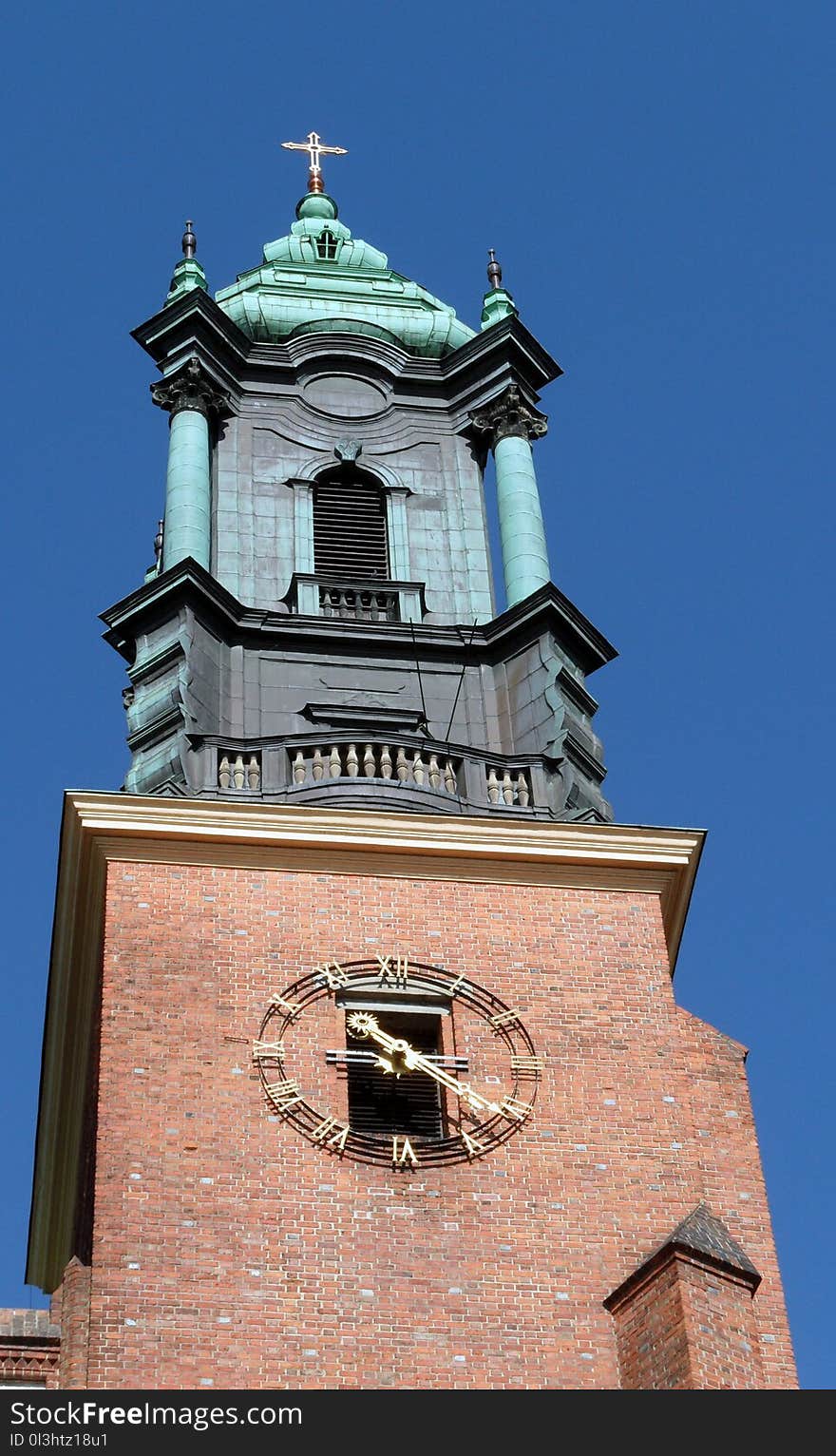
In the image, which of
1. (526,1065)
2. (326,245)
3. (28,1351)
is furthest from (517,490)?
(28,1351)

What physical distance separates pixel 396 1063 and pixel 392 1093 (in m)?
0.32

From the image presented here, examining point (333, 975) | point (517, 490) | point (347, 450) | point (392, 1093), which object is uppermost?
point (347, 450)

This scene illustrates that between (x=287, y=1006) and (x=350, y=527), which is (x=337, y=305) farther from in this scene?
(x=287, y=1006)

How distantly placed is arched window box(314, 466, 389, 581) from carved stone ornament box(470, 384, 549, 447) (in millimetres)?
1429

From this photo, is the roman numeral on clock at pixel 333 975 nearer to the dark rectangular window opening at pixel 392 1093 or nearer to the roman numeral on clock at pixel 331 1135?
the dark rectangular window opening at pixel 392 1093

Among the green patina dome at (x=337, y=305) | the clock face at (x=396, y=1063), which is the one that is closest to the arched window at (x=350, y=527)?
the green patina dome at (x=337, y=305)

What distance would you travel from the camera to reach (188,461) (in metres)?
29.6

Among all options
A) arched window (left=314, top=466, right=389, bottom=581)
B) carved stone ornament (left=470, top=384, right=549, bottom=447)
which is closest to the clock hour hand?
arched window (left=314, top=466, right=389, bottom=581)

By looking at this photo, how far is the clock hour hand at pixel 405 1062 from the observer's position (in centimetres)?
2345

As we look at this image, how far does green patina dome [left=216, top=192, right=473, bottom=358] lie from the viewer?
104 ft

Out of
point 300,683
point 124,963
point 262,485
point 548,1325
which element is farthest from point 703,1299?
point 262,485

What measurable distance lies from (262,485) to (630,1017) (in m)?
7.82

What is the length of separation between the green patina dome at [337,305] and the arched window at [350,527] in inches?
80.4
